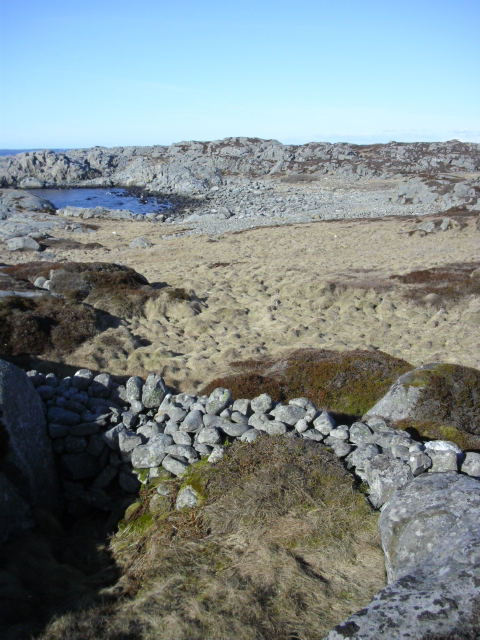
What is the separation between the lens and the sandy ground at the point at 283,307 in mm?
11602

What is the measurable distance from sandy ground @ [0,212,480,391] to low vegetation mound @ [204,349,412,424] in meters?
1.86

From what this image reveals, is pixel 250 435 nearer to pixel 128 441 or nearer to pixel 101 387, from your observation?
pixel 128 441

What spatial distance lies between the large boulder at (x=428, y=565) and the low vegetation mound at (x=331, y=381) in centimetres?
363

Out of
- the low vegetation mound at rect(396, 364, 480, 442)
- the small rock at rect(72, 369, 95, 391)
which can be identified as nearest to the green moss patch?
the low vegetation mound at rect(396, 364, 480, 442)

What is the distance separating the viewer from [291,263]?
2114 centimetres

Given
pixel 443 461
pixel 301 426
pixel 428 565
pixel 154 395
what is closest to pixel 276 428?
pixel 301 426

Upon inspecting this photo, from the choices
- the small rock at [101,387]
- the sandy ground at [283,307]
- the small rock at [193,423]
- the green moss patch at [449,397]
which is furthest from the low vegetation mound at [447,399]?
the small rock at [101,387]

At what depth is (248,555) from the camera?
425 centimetres

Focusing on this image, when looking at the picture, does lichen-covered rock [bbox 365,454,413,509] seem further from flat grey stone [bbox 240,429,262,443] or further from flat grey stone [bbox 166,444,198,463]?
flat grey stone [bbox 166,444,198,463]

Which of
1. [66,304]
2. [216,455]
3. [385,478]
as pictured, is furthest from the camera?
[66,304]

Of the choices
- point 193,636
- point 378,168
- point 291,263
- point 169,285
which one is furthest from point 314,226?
point 378,168

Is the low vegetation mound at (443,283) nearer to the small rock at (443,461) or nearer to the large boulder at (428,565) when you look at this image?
the small rock at (443,461)

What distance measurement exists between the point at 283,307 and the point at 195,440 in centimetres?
976

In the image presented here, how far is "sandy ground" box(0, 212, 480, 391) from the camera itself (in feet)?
38.1
